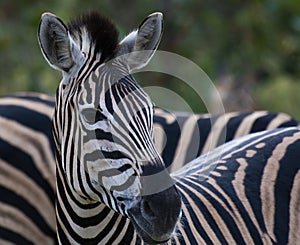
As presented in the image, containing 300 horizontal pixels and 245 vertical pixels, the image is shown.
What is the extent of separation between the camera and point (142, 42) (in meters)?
3.64

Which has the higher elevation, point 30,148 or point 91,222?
point 30,148

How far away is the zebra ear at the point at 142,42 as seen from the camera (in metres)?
3.55

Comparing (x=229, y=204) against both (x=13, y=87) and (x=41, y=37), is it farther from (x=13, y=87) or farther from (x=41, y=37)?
(x=13, y=87)

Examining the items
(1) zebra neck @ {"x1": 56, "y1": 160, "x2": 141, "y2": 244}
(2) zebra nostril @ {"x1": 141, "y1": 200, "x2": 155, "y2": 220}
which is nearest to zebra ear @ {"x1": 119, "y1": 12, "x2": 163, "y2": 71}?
(1) zebra neck @ {"x1": 56, "y1": 160, "x2": 141, "y2": 244}

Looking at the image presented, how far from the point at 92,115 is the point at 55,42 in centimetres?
39

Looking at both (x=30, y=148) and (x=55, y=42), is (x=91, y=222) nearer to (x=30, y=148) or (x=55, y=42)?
(x=55, y=42)

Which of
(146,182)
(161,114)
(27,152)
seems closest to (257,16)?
(161,114)

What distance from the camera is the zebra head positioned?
124 inches

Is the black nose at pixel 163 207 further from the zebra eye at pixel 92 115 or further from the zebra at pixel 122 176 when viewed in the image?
the zebra eye at pixel 92 115

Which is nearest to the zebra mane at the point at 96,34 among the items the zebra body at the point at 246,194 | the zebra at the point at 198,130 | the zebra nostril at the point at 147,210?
the zebra nostril at the point at 147,210

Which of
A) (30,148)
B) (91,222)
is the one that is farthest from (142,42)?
(30,148)

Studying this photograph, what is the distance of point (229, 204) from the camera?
404 centimetres

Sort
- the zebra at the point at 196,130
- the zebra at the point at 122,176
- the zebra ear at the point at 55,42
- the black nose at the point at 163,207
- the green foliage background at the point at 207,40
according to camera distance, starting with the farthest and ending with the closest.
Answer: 1. the green foliage background at the point at 207,40
2. the zebra at the point at 196,130
3. the zebra ear at the point at 55,42
4. the zebra at the point at 122,176
5. the black nose at the point at 163,207

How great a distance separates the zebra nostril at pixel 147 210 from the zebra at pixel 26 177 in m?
2.14
